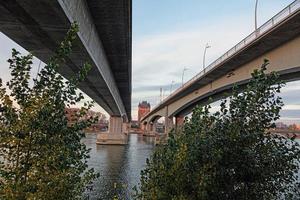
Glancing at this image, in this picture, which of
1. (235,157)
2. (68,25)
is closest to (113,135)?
(68,25)

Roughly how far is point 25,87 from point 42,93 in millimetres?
306

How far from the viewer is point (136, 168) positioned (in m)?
34.2

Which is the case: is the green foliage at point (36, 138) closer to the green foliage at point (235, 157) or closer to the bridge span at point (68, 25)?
the bridge span at point (68, 25)

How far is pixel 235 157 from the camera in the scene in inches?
213

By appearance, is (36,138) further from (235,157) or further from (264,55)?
(264,55)

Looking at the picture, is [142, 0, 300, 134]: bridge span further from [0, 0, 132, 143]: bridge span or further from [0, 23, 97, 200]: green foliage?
[0, 23, 97, 200]: green foliage

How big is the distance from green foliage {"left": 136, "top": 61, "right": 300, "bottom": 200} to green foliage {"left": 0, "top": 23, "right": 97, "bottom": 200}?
161cm

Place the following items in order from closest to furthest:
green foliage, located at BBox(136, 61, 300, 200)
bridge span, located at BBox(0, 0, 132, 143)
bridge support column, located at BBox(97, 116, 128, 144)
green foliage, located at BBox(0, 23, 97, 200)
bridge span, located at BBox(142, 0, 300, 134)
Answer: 1. green foliage, located at BBox(0, 23, 97, 200)
2. green foliage, located at BBox(136, 61, 300, 200)
3. bridge span, located at BBox(0, 0, 132, 143)
4. bridge span, located at BBox(142, 0, 300, 134)
5. bridge support column, located at BBox(97, 116, 128, 144)

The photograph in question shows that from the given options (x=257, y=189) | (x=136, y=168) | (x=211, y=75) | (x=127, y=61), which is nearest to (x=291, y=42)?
(x=127, y=61)

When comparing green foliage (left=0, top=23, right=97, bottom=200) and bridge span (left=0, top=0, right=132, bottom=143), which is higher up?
bridge span (left=0, top=0, right=132, bottom=143)

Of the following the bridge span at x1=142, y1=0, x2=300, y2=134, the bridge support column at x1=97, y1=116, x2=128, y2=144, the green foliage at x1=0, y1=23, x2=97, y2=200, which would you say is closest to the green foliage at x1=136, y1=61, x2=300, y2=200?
the green foliage at x1=0, y1=23, x2=97, y2=200

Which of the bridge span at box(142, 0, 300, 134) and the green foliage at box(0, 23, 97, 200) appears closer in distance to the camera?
the green foliage at box(0, 23, 97, 200)

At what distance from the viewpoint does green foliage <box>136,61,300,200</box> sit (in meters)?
5.29

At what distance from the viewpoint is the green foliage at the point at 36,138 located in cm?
480
